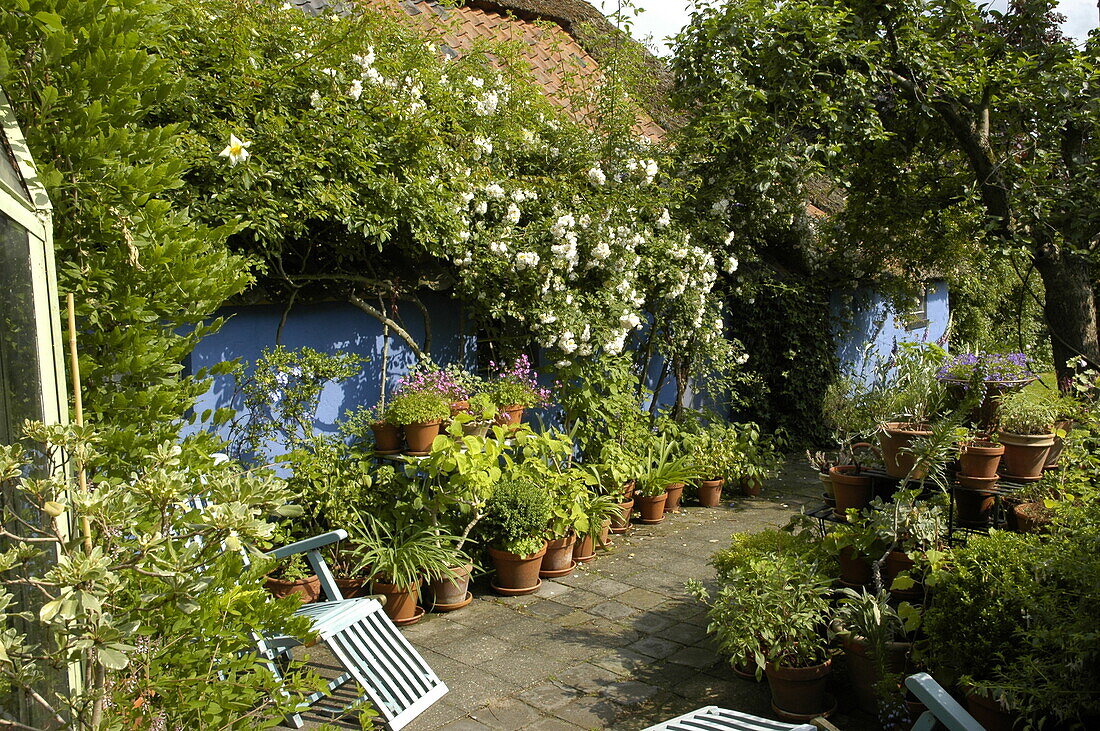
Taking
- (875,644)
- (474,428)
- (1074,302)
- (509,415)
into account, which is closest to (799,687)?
(875,644)

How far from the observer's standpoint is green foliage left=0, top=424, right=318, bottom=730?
1.54 m

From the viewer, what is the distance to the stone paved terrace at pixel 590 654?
3.82 m

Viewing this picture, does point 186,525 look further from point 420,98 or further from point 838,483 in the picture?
point 420,98

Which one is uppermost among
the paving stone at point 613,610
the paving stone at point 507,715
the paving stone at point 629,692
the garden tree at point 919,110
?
the garden tree at point 919,110

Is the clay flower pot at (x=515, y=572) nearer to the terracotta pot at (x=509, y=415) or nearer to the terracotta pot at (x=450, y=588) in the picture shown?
the terracotta pot at (x=450, y=588)

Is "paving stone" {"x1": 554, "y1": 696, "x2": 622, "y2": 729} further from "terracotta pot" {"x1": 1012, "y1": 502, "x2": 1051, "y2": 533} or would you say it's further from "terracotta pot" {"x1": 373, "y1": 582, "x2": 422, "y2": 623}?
"terracotta pot" {"x1": 1012, "y1": 502, "x2": 1051, "y2": 533}

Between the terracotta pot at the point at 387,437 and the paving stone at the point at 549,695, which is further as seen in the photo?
the terracotta pot at the point at 387,437

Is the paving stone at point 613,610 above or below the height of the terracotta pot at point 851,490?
below

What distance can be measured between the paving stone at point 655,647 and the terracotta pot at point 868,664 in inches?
38.8

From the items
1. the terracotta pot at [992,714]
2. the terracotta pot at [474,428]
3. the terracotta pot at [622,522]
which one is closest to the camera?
the terracotta pot at [992,714]

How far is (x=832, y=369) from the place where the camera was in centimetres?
953

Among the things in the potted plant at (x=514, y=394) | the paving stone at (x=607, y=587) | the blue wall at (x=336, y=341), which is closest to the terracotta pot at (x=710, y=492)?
the potted plant at (x=514, y=394)

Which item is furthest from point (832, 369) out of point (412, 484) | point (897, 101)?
point (412, 484)

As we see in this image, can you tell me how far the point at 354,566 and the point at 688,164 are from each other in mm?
4672
